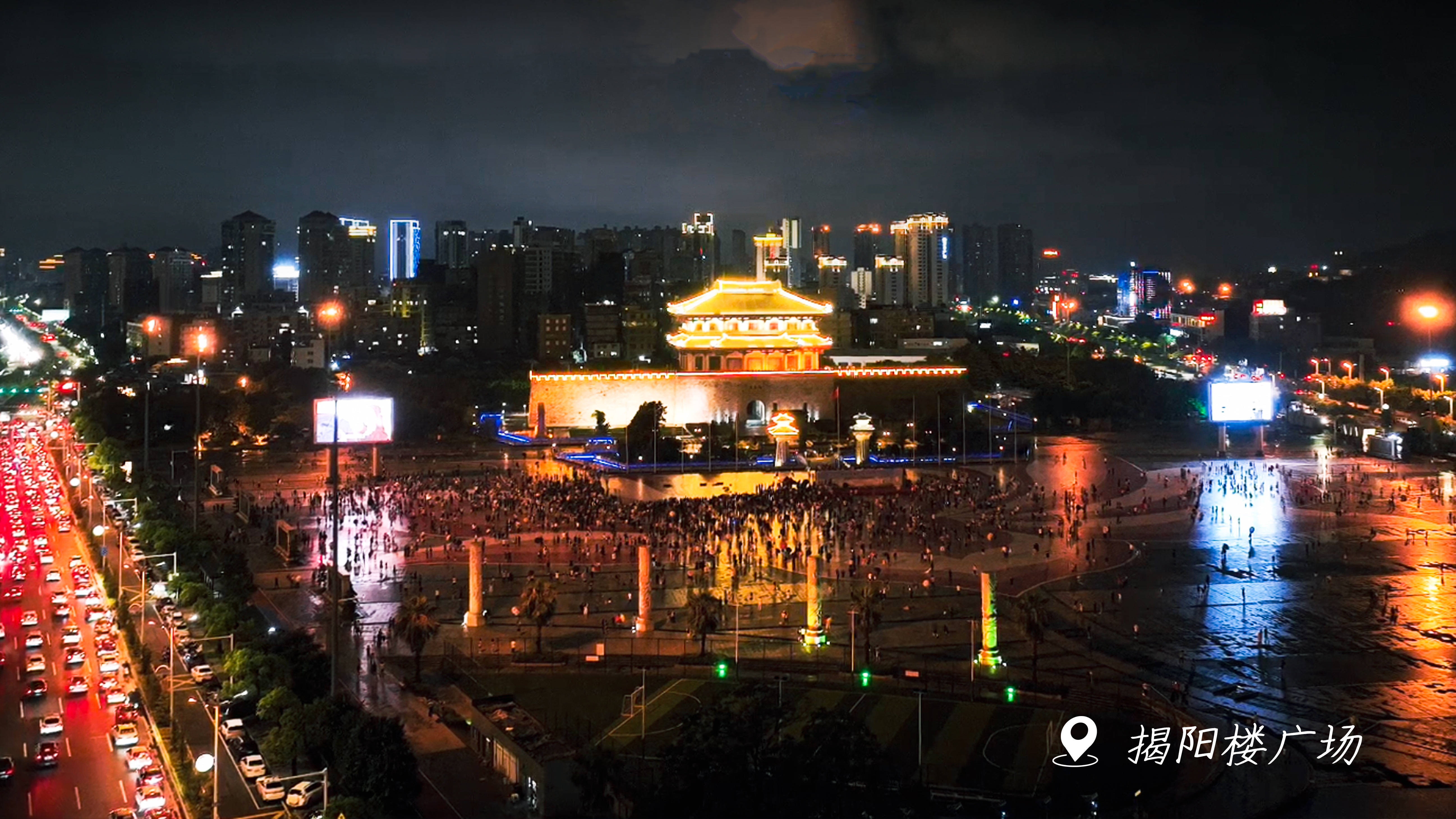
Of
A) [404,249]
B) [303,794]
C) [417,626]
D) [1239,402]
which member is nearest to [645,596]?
[417,626]

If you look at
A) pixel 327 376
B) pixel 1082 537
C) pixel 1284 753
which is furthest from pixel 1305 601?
pixel 327 376

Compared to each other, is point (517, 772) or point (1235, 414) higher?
point (1235, 414)

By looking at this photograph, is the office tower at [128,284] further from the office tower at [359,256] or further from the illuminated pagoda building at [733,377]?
the illuminated pagoda building at [733,377]

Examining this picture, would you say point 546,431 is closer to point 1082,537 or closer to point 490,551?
point 490,551

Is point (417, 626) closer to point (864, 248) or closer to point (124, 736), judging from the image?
point (124, 736)

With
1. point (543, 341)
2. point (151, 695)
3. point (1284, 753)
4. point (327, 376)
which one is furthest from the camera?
point (543, 341)

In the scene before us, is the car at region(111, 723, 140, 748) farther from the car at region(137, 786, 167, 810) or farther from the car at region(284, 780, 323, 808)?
the car at region(284, 780, 323, 808)

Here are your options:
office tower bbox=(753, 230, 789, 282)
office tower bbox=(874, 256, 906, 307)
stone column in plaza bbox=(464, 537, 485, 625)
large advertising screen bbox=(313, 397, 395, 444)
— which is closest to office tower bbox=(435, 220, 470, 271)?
office tower bbox=(874, 256, 906, 307)

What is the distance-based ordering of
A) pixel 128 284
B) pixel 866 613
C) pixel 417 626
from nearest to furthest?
1. pixel 417 626
2. pixel 866 613
3. pixel 128 284
